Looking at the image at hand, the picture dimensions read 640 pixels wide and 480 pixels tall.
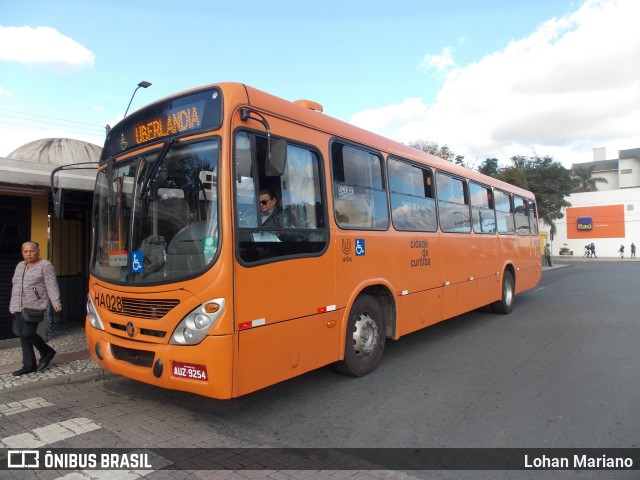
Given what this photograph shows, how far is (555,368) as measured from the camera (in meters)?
5.96

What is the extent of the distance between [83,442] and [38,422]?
0.87 meters

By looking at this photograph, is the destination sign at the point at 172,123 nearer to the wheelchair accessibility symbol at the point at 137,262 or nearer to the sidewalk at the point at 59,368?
the wheelchair accessibility symbol at the point at 137,262

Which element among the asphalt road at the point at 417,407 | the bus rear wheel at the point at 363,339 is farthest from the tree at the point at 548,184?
the bus rear wheel at the point at 363,339

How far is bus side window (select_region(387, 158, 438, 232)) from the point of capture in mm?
6270

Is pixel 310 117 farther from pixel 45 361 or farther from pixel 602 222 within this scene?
pixel 602 222

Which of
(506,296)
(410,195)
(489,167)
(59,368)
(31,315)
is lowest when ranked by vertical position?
(59,368)

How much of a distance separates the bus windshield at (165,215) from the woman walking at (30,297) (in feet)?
5.34

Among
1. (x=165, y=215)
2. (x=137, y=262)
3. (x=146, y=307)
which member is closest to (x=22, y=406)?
(x=146, y=307)

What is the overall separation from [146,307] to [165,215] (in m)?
0.89

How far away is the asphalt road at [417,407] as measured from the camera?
384cm

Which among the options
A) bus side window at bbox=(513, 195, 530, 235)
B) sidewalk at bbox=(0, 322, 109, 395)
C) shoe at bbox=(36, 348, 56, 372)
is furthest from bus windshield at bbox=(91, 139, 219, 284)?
bus side window at bbox=(513, 195, 530, 235)

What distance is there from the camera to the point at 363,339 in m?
5.54

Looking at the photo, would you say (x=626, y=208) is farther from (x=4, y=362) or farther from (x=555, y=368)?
(x=4, y=362)

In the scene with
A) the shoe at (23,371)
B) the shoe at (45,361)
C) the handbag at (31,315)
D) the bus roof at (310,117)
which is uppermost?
the bus roof at (310,117)
